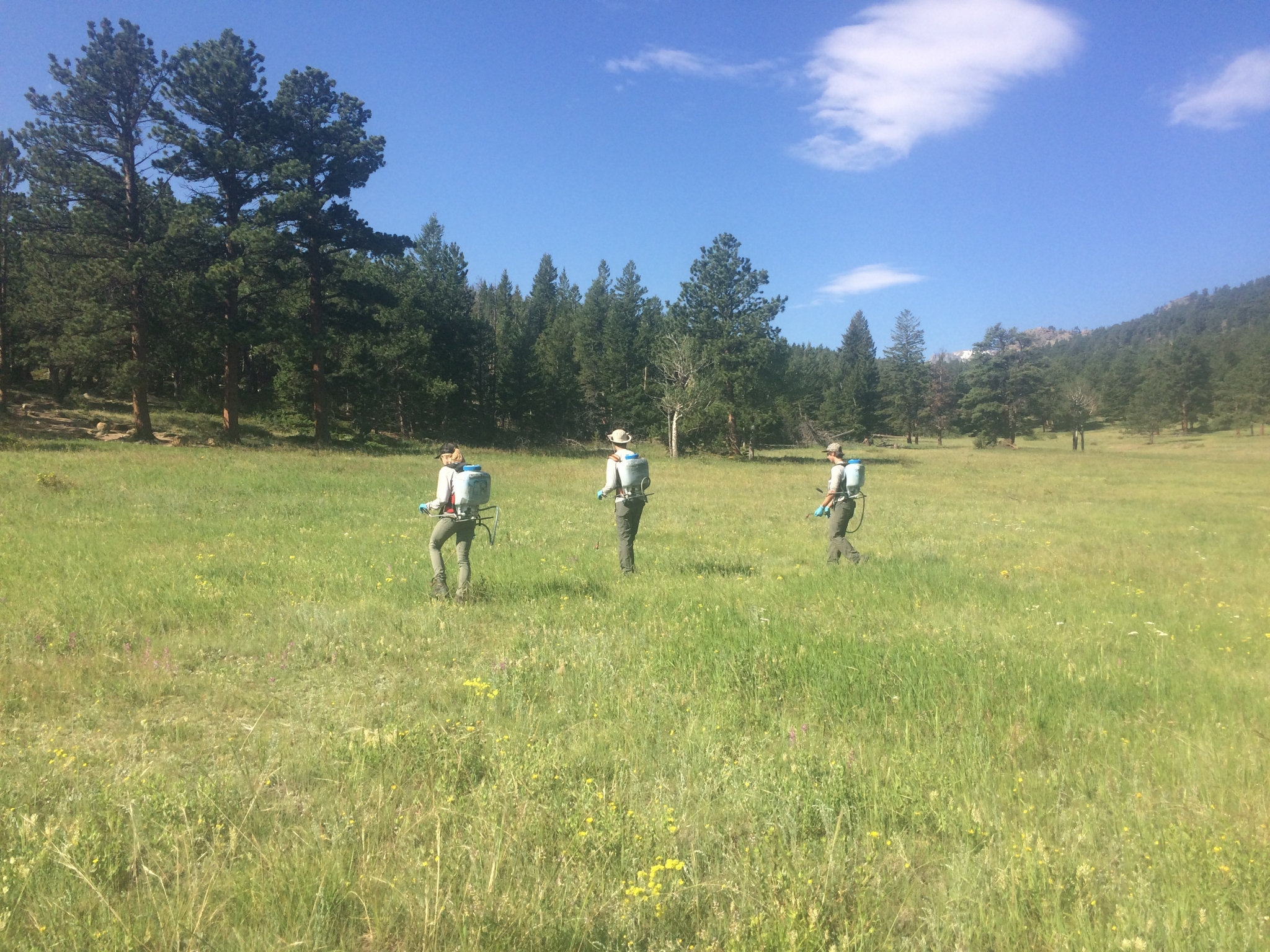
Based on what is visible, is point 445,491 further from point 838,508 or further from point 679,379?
point 679,379

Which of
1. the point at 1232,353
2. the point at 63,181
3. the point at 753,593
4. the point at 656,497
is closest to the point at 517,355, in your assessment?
the point at 63,181

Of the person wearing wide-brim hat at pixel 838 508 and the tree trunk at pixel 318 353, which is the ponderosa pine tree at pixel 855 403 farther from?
the person wearing wide-brim hat at pixel 838 508

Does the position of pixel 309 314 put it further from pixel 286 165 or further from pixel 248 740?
pixel 248 740

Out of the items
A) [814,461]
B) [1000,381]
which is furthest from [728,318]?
[1000,381]

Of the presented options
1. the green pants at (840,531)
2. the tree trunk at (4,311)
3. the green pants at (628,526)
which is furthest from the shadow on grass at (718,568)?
the tree trunk at (4,311)

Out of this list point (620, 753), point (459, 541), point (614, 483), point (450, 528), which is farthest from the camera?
point (614, 483)

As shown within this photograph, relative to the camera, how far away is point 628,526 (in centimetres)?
1049

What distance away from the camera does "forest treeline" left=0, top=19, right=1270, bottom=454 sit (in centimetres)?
2864

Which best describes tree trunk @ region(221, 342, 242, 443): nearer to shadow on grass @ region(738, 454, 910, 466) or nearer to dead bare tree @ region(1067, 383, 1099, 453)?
shadow on grass @ region(738, 454, 910, 466)

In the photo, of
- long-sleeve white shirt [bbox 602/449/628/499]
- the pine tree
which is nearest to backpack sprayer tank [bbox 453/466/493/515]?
long-sleeve white shirt [bbox 602/449/628/499]

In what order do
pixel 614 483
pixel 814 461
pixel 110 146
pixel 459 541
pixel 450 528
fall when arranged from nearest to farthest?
1. pixel 450 528
2. pixel 459 541
3. pixel 614 483
4. pixel 110 146
5. pixel 814 461

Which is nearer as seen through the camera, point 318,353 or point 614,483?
point 614,483

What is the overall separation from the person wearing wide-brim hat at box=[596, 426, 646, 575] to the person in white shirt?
2.13 meters

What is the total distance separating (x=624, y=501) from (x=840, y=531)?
394 cm
